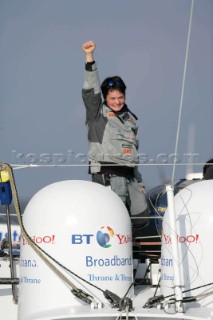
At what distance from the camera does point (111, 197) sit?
6102mm

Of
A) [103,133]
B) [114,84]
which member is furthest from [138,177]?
[114,84]

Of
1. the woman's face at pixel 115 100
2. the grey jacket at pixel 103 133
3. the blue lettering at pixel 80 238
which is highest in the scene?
the woman's face at pixel 115 100

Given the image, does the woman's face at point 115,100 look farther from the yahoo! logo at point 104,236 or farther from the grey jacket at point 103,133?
the yahoo! logo at point 104,236

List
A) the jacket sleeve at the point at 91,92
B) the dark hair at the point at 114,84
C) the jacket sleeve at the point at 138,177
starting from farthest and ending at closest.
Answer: the jacket sleeve at the point at 138,177 < the dark hair at the point at 114,84 < the jacket sleeve at the point at 91,92

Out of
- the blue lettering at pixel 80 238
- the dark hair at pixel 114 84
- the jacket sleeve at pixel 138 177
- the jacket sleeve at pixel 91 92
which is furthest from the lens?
the jacket sleeve at pixel 138 177

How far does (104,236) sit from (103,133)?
49.2 inches

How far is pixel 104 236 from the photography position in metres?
5.93

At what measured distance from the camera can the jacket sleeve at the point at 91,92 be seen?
682 centimetres

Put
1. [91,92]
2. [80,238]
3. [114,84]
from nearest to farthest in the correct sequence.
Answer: [80,238]
[91,92]
[114,84]

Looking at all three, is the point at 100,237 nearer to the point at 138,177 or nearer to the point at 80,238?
the point at 80,238

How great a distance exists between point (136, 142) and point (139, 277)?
44.3 inches

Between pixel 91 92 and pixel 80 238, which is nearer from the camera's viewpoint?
pixel 80 238

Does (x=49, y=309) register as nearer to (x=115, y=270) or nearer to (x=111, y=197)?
(x=115, y=270)

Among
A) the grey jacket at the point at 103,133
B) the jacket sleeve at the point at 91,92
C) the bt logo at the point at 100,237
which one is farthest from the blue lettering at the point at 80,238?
the jacket sleeve at the point at 91,92
